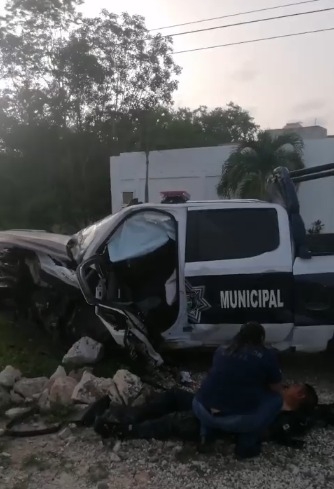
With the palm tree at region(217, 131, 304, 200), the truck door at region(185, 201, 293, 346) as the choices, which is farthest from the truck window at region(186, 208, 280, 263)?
the palm tree at region(217, 131, 304, 200)

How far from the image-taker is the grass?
6.38m

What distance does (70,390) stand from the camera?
5.29m

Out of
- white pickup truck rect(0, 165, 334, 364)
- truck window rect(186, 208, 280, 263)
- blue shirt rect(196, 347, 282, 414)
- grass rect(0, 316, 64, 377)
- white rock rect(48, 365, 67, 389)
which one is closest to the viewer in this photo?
blue shirt rect(196, 347, 282, 414)

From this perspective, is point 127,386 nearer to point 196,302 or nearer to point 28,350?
point 196,302

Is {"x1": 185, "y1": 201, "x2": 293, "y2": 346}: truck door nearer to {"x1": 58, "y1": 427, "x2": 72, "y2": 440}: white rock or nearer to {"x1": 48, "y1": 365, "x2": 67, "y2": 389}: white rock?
{"x1": 48, "y1": 365, "x2": 67, "y2": 389}: white rock

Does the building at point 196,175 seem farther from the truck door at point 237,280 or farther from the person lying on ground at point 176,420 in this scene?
the person lying on ground at point 176,420

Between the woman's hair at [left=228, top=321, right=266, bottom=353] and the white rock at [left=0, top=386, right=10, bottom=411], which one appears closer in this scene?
the woman's hair at [left=228, top=321, right=266, bottom=353]

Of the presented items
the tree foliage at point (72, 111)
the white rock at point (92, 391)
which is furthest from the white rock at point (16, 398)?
the tree foliage at point (72, 111)

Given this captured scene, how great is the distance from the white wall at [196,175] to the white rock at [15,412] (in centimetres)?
1646

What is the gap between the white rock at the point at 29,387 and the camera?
551cm

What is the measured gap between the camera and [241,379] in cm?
435

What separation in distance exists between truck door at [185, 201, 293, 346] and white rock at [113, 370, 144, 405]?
2.83ft

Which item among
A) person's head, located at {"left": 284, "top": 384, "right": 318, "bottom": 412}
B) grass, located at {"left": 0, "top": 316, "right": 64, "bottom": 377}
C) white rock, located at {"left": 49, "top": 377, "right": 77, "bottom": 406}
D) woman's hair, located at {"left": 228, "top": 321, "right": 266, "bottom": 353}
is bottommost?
grass, located at {"left": 0, "top": 316, "right": 64, "bottom": 377}

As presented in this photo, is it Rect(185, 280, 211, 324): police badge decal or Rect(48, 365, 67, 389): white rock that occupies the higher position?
Rect(185, 280, 211, 324): police badge decal
